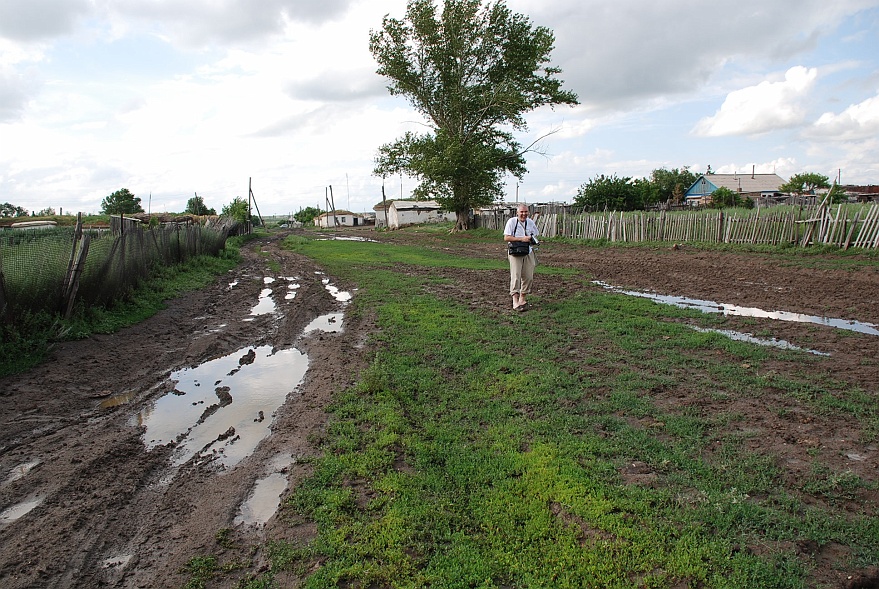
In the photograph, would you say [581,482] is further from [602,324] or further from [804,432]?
[602,324]

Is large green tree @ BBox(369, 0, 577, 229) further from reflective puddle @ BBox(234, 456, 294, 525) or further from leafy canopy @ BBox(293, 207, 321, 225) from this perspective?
leafy canopy @ BBox(293, 207, 321, 225)

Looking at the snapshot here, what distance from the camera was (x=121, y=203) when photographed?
58.7 m

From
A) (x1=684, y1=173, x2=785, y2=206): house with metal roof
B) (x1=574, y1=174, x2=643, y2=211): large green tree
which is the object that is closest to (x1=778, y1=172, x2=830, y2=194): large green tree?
(x1=684, y1=173, x2=785, y2=206): house with metal roof

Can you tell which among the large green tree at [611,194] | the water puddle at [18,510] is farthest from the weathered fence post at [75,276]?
the large green tree at [611,194]

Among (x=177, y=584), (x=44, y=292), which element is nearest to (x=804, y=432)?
(x=177, y=584)

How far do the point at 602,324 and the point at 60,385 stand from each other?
23.5 ft

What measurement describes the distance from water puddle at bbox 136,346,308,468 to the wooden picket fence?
53.7 ft

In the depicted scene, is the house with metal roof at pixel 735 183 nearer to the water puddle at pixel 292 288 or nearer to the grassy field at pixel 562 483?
the water puddle at pixel 292 288

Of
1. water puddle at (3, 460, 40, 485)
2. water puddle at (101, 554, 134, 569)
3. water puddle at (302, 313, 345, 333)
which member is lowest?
water puddle at (302, 313, 345, 333)

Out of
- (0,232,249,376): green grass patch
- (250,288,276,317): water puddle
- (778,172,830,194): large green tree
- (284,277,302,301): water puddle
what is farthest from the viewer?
(778,172,830,194): large green tree

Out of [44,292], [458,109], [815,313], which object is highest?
[458,109]

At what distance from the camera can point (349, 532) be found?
125 inches

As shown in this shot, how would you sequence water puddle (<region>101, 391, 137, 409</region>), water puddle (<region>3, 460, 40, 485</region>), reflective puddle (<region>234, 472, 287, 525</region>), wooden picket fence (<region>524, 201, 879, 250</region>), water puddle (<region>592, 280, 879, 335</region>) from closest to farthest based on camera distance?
reflective puddle (<region>234, 472, 287, 525</region>)
water puddle (<region>3, 460, 40, 485</region>)
water puddle (<region>101, 391, 137, 409</region>)
water puddle (<region>592, 280, 879, 335</region>)
wooden picket fence (<region>524, 201, 879, 250</region>)

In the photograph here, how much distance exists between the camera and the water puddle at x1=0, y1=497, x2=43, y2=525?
3479 millimetres
